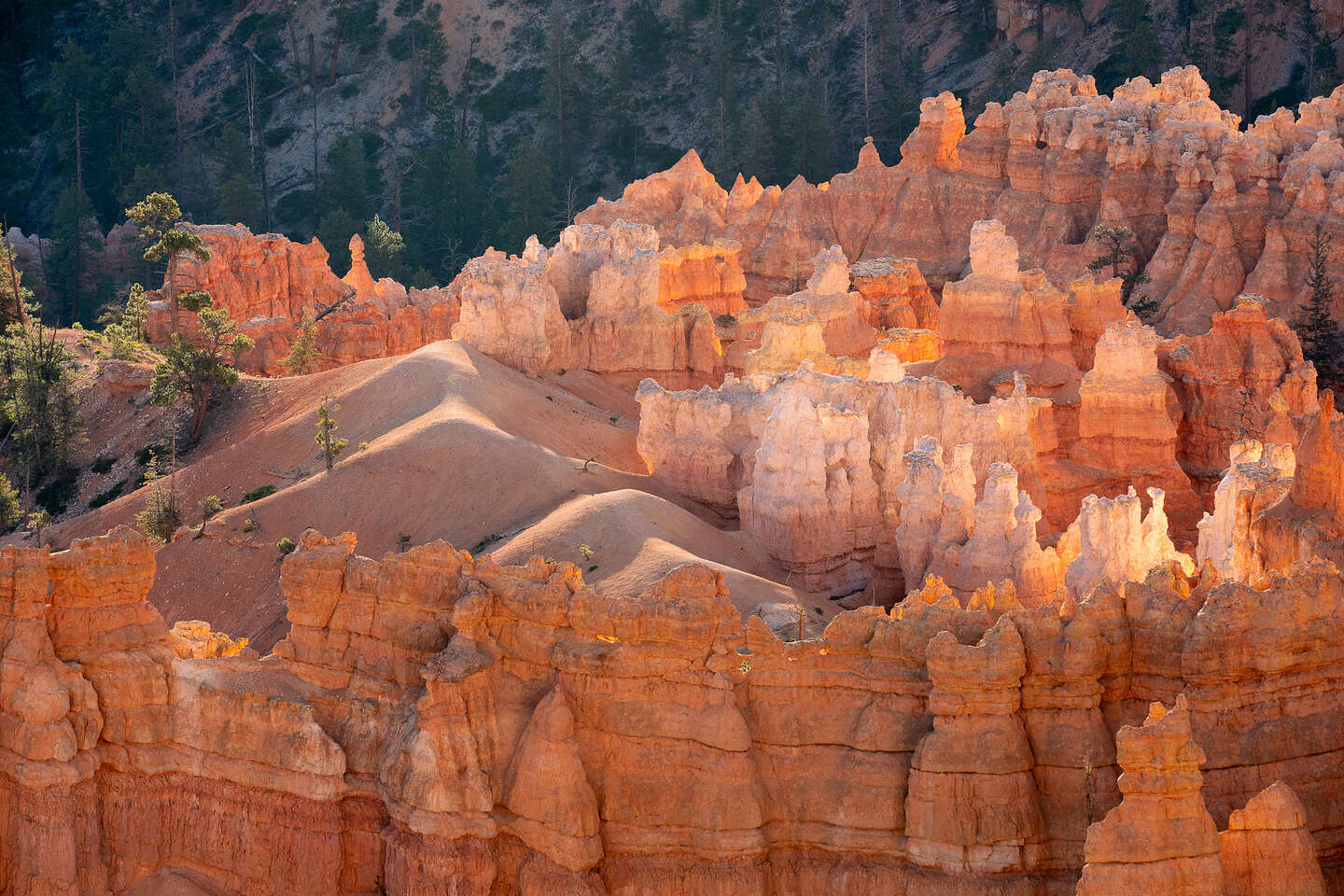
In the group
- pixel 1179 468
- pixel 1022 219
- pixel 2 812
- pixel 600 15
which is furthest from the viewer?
pixel 600 15

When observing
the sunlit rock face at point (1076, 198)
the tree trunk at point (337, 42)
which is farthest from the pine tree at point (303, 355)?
the tree trunk at point (337, 42)

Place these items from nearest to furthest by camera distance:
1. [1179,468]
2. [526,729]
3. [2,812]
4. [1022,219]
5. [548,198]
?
1. [526,729]
2. [2,812]
3. [1179,468]
4. [1022,219]
5. [548,198]

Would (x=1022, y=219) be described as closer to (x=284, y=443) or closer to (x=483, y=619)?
(x=284, y=443)

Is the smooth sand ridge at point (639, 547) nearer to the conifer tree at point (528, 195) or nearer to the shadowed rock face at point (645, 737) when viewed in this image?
the shadowed rock face at point (645, 737)

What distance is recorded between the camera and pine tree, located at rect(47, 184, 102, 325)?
83250 mm

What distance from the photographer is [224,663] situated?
29.8 meters

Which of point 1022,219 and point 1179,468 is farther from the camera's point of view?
point 1022,219

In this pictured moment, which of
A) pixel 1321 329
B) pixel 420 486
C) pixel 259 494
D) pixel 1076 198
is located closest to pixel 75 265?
pixel 1076 198

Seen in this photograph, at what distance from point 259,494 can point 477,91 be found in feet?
207

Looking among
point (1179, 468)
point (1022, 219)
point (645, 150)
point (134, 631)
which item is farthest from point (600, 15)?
point (134, 631)

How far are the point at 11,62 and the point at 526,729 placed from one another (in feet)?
283

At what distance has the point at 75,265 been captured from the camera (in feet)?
275

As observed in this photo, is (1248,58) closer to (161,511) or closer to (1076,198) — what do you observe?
(1076,198)

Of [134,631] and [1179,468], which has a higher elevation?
[134,631]
